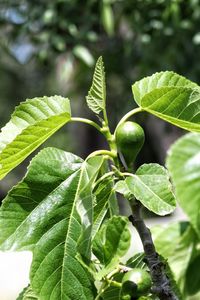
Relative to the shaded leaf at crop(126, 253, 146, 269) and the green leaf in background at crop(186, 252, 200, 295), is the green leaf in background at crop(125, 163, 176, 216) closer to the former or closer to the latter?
the shaded leaf at crop(126, 253, 146, 269)

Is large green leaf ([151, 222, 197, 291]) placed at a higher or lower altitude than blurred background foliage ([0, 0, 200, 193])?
lower

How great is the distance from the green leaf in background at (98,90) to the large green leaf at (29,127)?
4 centimetres

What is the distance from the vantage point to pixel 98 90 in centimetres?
115

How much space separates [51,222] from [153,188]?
0.16 m

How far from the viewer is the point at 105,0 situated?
174 inches

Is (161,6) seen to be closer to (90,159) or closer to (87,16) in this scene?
(87,16)

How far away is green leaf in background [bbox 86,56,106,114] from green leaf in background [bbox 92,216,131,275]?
20 centimetres

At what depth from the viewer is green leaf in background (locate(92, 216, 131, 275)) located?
103 cm

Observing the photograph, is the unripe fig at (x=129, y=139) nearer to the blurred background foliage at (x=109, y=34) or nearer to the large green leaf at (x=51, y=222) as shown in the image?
the large green leaf at (x=51, y=222)

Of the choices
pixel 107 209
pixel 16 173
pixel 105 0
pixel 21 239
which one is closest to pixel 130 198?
pixel 107 209

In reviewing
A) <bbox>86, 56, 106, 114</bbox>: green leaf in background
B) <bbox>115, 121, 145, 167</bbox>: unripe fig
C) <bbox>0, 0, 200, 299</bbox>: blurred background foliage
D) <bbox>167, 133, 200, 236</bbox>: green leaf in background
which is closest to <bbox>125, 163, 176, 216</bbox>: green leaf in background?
<bbox>115, 121, 145, 167</bbox>: unripe fig

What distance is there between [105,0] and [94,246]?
3.51 metres

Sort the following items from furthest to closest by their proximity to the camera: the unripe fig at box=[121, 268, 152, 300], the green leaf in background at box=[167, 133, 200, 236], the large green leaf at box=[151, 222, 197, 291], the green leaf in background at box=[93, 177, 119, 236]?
the green leaf in background at box=[93, 177, 119, 236] < the unripe fig at box=[121, 268, 152, 300] < the large green leaf at box=[151, 222, 197, 291] < the green leaf in background at box=[167, 133, 200, 236]

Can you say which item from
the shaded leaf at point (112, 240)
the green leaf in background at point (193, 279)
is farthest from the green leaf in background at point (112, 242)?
the green leaf in background at point (193, 279)
